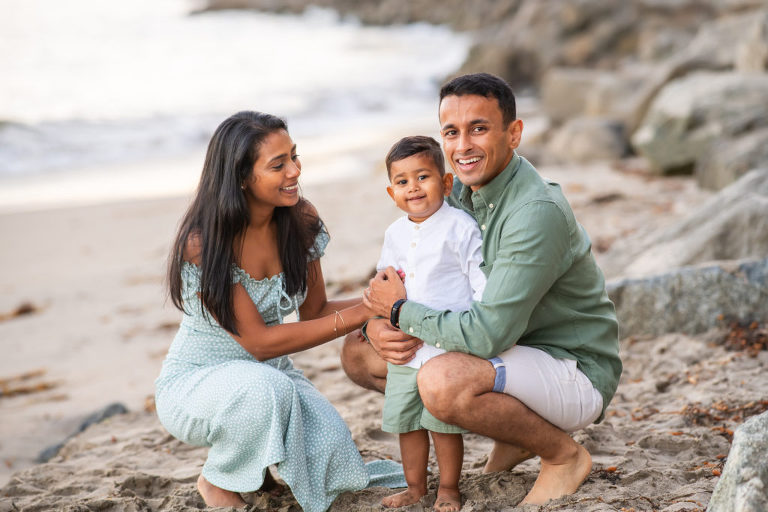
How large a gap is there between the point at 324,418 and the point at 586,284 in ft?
3.69

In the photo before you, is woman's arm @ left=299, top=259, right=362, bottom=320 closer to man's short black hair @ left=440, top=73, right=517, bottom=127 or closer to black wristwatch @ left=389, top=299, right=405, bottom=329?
black wristwatch @ left=389, top=299, right=405, bottom=329

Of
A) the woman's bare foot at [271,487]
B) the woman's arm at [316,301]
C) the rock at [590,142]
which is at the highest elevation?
the rock at [590,142]

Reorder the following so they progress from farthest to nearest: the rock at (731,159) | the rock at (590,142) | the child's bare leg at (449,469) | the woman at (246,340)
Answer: the rock at (590,142) < the rock at (731,159) < the woman at (246,340) < the child's bare leg at (449,469)

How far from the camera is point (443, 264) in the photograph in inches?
112

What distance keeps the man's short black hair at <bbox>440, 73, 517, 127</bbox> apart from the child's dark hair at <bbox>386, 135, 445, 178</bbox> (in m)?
0.19

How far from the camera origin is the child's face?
2846mm

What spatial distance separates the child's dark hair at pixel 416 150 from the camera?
112 inches

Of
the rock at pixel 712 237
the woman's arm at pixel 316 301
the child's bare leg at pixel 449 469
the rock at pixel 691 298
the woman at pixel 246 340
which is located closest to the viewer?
the child's bare leg at pixel 449 469

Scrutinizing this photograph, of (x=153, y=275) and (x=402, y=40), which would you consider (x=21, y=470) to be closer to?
(x=153, y=275)

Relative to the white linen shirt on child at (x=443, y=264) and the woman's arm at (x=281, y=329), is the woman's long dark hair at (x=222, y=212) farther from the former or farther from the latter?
the white linen shirt on child at (x=443, y=264)

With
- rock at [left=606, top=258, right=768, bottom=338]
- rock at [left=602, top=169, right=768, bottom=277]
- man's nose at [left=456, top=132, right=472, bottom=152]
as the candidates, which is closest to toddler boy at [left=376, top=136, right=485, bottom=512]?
man's nose at [left=456, top=132, right=472, bottom=152]

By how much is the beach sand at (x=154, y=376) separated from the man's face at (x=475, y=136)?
1217 mm

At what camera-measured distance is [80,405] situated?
4.70 m

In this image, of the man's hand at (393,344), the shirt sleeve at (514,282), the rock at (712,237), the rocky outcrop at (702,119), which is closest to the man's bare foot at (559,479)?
the shirt sleeve at (514,282)
